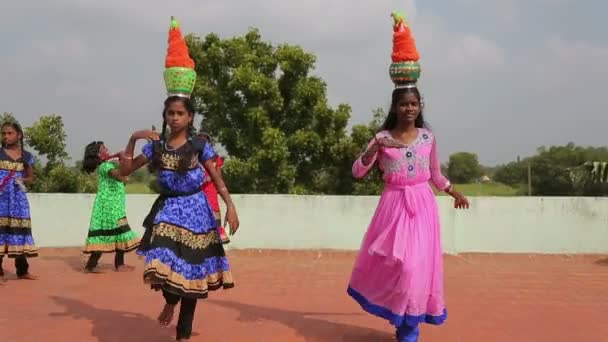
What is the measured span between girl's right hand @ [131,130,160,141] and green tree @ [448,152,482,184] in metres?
41.1

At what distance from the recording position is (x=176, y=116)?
3.98 metres

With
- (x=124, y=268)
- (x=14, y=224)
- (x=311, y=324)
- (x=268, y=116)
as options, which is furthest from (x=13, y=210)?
(x=268, y=116)

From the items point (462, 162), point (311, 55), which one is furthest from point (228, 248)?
point (462, 162)

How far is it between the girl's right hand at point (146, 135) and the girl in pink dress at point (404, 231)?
4.84 ft

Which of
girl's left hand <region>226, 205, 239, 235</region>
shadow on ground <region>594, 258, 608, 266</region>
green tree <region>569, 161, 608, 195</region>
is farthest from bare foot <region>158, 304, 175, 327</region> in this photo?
green tree <region>569, 161, 608, 195</region>

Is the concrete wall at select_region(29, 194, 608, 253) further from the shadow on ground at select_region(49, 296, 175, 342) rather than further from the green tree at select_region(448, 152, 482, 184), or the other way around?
the green tree at select_region(448, 152, 482, 184)

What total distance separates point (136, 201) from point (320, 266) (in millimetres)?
3911

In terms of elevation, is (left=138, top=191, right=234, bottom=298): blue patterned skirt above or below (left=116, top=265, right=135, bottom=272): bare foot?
above

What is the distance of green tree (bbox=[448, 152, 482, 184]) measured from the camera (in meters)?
45.1

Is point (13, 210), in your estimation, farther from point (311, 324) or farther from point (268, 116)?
point (268, 116)

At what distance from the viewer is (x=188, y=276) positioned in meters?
3.91

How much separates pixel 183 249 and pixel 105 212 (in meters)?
4.18

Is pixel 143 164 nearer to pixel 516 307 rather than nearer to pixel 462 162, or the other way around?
pixel 516 307

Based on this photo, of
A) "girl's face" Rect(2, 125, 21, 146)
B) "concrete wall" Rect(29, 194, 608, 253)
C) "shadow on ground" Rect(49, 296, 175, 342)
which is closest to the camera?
"shadow on ground" Rect(49, 296, 175, 342)
